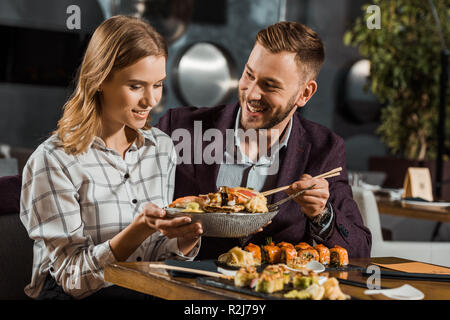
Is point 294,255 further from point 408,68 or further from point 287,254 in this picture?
point 408,68

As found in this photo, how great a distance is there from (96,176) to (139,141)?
19 cm

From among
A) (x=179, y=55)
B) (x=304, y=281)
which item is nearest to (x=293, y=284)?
(x=304, y=281)

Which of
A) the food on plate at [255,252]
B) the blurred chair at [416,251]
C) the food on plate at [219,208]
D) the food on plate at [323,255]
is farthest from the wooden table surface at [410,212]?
the food on plate at [219,208]

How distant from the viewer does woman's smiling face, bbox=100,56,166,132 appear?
1.57m

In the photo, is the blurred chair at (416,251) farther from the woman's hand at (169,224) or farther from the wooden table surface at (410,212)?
the woman's hand at (169,224)

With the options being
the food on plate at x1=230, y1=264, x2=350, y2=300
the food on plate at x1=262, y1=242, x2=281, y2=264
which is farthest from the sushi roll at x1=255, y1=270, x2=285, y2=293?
the food on plate at x1=262, y1=242, x2=281, y2=264

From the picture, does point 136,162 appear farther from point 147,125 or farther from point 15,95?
point 15,95

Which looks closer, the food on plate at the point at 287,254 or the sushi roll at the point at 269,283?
the sushi roll at the point at 269,283

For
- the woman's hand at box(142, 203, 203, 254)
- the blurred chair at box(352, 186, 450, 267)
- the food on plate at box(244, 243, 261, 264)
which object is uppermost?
the woman's hand at box(142, 203, 203, 254)

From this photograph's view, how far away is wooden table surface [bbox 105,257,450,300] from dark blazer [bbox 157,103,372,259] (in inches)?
17.2

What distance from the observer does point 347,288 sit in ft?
4.07

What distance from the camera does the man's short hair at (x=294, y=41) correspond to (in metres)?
1.80

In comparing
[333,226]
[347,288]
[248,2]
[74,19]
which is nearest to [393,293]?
[347,288]

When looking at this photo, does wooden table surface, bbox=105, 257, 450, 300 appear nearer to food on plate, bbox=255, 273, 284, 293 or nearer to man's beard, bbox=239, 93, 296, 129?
food on plate, bbox=255, 273, 284, 293
